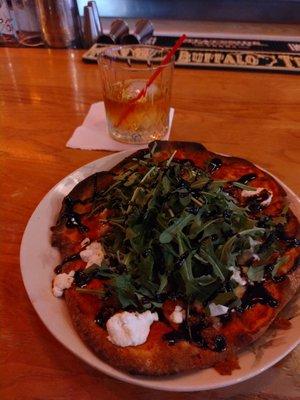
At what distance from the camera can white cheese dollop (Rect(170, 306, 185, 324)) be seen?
678 mm

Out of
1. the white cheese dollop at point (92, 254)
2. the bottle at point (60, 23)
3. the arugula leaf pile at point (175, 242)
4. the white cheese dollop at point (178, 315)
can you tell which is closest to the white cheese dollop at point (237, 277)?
the arugula leaf pile at point (175, 242)

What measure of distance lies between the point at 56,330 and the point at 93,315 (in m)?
0.07

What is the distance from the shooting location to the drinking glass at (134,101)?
126 cm

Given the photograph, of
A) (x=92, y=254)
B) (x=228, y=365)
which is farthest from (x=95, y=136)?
(x=228, y=365)

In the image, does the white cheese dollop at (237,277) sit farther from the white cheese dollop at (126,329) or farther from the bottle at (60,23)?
the bottle at (60,23)

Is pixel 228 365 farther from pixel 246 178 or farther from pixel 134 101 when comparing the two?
pixel 134 101

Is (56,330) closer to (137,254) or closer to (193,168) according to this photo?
(137,254)

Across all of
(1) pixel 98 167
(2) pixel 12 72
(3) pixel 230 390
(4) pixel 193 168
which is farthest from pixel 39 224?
(2) pixel 12 72

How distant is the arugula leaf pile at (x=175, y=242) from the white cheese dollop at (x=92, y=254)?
2 centimetres

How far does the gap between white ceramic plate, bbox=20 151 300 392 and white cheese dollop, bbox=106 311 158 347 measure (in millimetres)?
43

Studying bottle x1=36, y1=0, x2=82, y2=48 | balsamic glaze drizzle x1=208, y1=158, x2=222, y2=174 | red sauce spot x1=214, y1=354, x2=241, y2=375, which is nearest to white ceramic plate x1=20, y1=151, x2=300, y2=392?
red sauce spot x1=214, y1=354, x2=241, y2=375

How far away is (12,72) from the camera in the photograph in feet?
5.82

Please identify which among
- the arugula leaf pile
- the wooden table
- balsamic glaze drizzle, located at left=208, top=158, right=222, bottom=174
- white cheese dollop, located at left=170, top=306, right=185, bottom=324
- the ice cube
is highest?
the ice cube

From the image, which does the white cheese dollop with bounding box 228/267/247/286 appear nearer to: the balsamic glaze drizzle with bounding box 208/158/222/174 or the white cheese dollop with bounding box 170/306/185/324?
the white cheese dollop with bounding box 170/306/185/324
